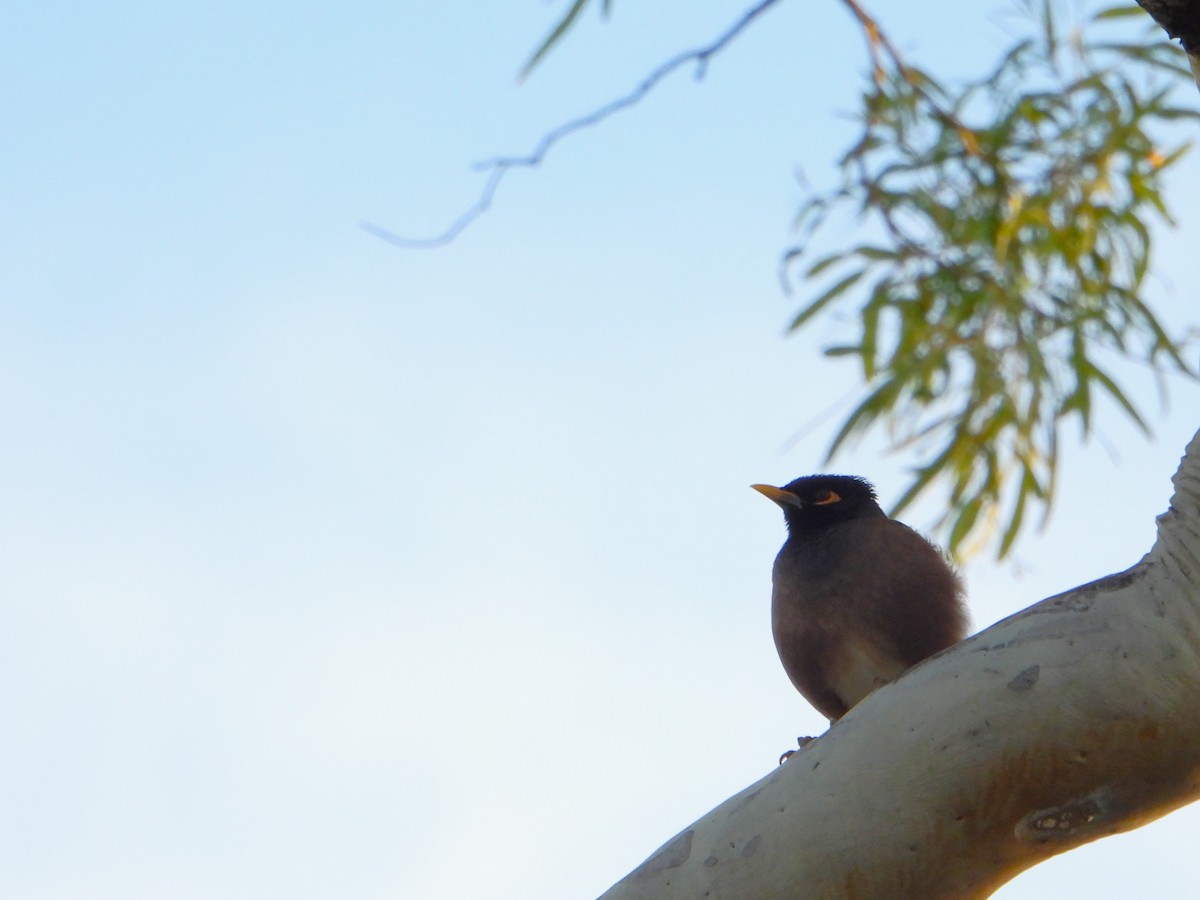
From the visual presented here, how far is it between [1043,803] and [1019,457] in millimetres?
2159

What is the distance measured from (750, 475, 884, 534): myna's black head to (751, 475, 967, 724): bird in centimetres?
10

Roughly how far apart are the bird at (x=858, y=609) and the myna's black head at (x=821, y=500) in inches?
3.9

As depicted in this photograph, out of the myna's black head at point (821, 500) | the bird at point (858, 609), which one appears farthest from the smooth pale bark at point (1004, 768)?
the myna's black head at point (821, 500)

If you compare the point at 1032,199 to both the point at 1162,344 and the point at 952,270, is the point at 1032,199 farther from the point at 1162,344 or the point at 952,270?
the point at 1162,344

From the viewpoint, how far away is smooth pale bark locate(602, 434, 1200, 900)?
1508 mm

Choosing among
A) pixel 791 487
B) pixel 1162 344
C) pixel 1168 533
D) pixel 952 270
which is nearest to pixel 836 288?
pixel 952 270

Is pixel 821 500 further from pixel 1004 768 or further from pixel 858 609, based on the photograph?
pixel 1004 768

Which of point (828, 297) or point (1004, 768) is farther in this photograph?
point (828, 297)

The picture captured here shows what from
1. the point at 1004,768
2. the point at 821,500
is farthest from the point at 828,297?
the point at 1004,768

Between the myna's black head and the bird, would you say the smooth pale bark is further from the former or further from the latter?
the myna's black head

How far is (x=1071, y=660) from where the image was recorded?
156cm

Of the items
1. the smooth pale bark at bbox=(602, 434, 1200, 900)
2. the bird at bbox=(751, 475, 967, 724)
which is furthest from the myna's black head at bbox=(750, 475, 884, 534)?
the smooth pale bark at bbox=(602, 434, 1200, 900)

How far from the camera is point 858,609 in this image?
2.85m

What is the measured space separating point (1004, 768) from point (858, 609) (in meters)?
1.33
